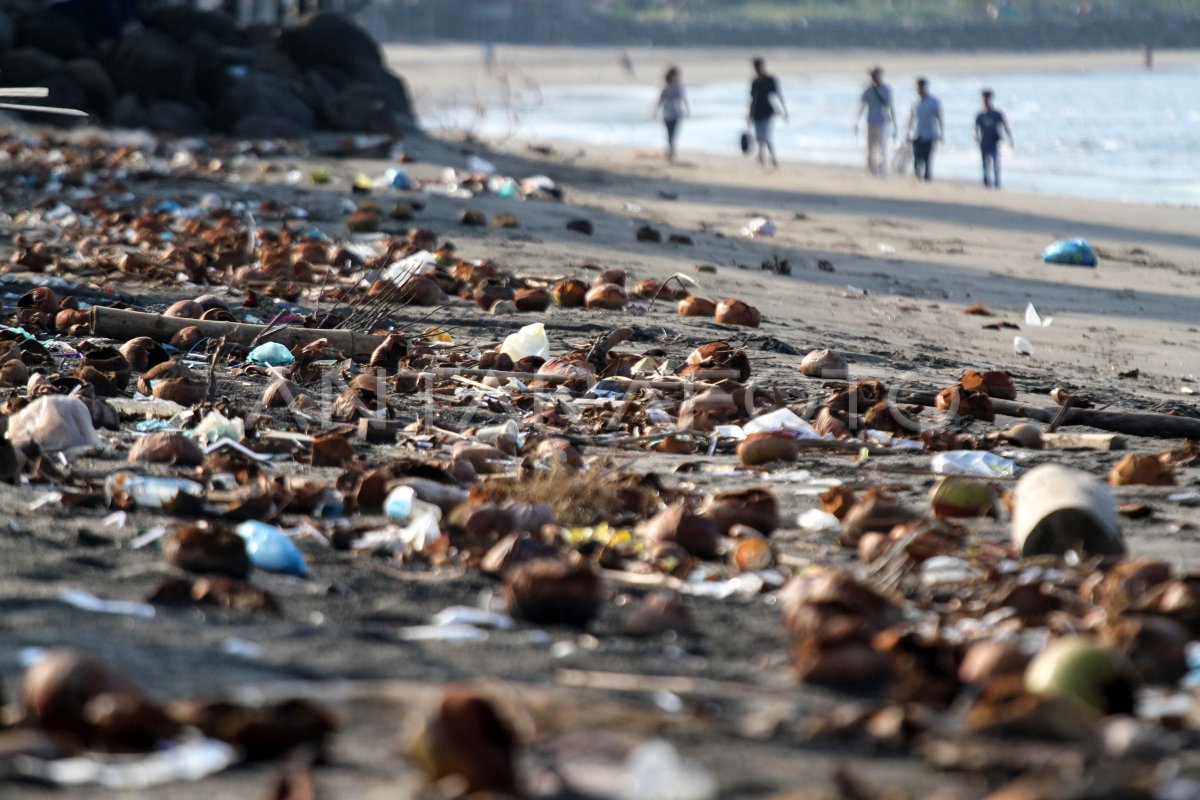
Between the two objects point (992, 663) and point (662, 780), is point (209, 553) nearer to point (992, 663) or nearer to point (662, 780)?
point (662, 780)

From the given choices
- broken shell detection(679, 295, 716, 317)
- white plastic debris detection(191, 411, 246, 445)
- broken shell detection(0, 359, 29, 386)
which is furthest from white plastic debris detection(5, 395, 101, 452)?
broken shell detection(679, 295, 716, 317)

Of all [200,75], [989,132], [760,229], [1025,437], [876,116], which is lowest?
[760,229]

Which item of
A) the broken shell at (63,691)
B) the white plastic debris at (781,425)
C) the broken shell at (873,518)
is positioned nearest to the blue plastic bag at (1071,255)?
the white plastic debris at (781,425)

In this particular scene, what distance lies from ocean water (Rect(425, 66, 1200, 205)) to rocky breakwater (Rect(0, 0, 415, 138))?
2989mm

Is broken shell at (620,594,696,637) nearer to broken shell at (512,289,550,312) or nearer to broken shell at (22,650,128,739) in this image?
broken shell at (22,650,128,739)

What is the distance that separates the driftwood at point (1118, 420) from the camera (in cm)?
409

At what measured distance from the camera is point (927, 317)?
7082 mm

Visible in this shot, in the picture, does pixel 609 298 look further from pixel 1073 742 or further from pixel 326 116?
Result: pixel 326 116

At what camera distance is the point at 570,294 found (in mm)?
6055

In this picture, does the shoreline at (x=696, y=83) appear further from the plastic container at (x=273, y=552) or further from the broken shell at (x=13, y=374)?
the plastic container at (x=273, y=552)

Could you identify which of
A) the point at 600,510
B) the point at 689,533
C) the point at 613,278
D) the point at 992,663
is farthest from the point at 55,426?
the point at 613,278

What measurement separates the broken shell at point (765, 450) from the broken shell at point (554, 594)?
137 cm

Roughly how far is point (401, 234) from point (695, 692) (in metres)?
7.12

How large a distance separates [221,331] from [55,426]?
1.50 m
